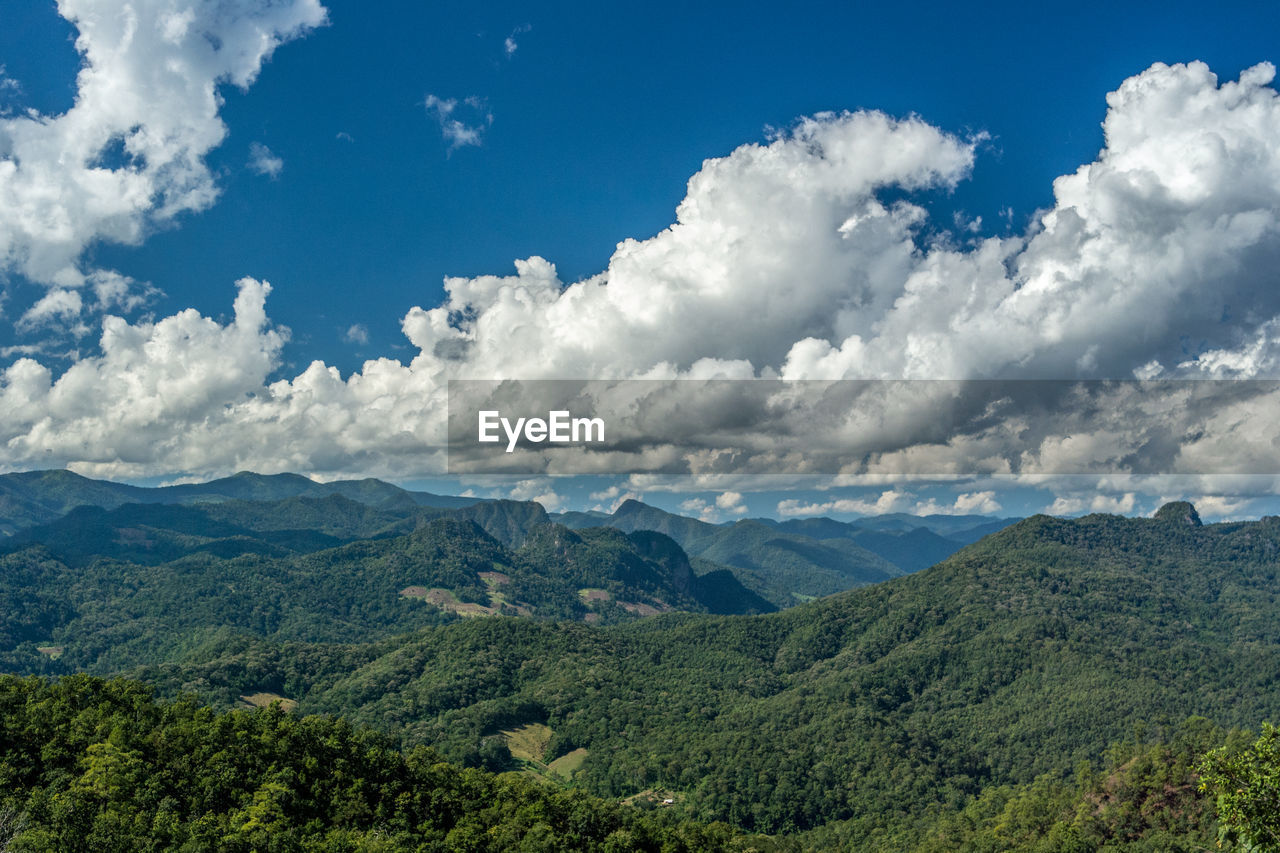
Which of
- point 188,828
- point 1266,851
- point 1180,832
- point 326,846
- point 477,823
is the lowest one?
point 1180,832

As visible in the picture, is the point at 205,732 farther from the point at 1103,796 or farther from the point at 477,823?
the point at 1103,796

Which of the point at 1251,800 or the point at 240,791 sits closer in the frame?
the point at 1251,800

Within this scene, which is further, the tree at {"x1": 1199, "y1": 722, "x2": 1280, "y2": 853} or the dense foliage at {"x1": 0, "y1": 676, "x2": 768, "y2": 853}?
the dense foliage at {"x1": 0, "y1": 676, "x2": 768, "y2": 853}

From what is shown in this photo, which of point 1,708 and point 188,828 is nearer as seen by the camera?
point 188,828

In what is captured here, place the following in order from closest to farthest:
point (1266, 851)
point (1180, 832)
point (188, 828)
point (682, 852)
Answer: point (1266, 851) < point (188, 828) < point (682, 852) < point (1180, 832)

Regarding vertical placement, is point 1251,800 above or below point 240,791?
above

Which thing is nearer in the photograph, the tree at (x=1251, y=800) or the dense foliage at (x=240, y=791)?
the tree at (x=1251, y=800)

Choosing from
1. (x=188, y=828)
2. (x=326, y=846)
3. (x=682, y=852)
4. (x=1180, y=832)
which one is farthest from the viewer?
(x=1180, y=832)

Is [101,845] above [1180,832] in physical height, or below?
above

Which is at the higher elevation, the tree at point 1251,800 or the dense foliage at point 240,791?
the tree at point 1251,800

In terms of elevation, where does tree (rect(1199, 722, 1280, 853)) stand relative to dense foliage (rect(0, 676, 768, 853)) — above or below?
above

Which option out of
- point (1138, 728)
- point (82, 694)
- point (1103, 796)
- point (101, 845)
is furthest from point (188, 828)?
point (1138, 728)
